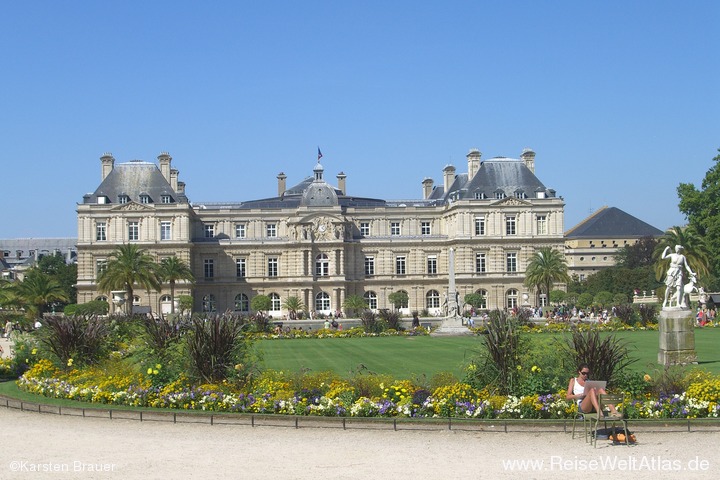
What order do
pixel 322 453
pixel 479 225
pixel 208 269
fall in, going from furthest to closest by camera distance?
pixel 208 269, pixel 479 225, pixel 322 453

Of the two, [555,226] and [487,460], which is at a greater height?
[555,226]

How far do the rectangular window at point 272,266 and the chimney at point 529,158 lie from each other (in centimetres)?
2411

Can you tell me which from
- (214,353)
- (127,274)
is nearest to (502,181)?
(127,274)

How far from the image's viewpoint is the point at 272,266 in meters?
85.2

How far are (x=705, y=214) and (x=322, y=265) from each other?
32.5 meters

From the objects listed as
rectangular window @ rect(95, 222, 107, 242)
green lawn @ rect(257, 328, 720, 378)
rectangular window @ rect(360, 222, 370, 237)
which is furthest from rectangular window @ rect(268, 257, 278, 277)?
green lawn @ rect(257, 328, 720, 378)

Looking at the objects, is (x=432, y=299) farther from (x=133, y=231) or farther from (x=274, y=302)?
(x=133, y=231)

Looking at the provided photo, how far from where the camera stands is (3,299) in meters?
56.2

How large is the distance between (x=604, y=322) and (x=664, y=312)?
2625 cm

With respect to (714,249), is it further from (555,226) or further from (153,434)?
(153,434)

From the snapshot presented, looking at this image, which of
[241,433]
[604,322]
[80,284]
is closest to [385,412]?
[241,433]

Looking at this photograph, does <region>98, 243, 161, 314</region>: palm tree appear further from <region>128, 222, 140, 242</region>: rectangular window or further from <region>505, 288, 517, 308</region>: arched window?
<region>505, 288, 517, 308</region>: arched window

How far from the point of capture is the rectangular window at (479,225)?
8288 centimetres

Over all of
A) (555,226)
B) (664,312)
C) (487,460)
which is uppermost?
(555,226)
